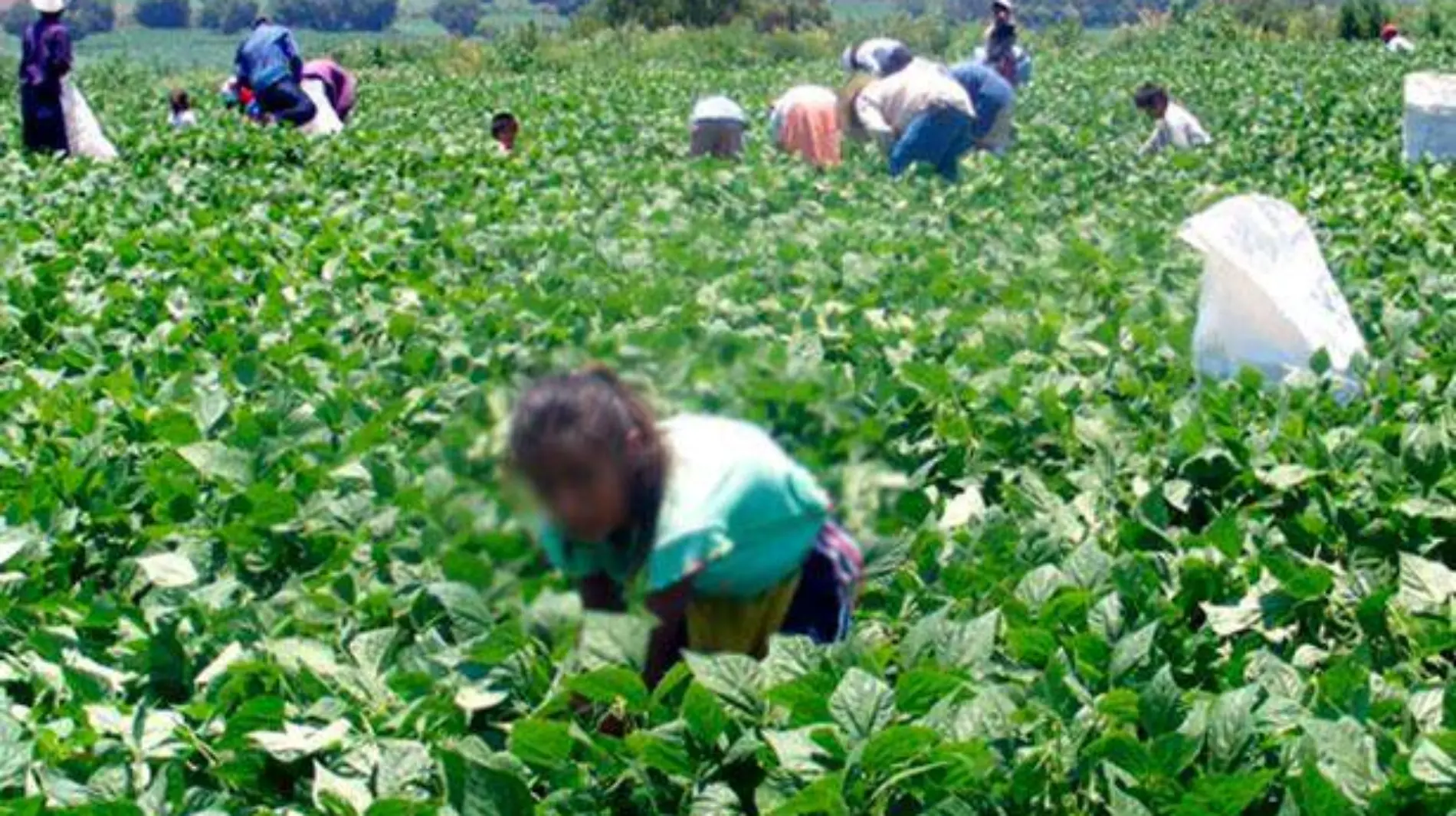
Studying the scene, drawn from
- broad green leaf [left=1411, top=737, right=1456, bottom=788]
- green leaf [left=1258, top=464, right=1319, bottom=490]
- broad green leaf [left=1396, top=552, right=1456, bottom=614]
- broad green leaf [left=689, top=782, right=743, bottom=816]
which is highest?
broad green leaf [left=1411, top=737, right=1456, bottom=788]

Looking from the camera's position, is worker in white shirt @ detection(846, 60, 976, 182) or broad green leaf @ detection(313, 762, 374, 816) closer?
broad green leaf @ detection(313, 762, 374, 816)

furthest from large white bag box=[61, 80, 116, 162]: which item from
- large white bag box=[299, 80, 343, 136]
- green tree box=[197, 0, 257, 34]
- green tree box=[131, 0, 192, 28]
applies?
green tree box=[131, 0, 192, 28]

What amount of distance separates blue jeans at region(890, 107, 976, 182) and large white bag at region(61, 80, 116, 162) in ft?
15.6

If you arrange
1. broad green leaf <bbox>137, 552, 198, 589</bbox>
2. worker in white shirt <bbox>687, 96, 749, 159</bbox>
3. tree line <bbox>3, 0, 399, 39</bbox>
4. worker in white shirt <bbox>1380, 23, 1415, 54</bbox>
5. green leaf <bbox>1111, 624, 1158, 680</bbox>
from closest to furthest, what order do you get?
green leaf <bbox>1111, 624, 1158, 680</bbox>
broad green leaf <bbox>137, 552, 198, 589</bbox>
worker in white shirt <bbox>687, 96, 749, 159</bbox>
worker in white shirt <bbox>1380, 23, 1415, 54</bbox>
tree line <bbox>3, 0, 399, 39</bbox>

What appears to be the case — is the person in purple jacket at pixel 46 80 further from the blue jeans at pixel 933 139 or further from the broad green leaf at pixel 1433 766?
the broad green leaf at pixel 1433 766

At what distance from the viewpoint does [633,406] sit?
110 inches

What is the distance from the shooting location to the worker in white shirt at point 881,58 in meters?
11.7

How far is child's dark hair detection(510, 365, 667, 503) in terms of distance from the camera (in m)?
2.70

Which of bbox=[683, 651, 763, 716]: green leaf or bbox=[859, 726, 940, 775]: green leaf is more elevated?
bbox=[859, 726, 940, 775]: green leaf

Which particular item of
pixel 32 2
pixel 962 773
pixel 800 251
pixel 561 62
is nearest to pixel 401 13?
pixel 561 62

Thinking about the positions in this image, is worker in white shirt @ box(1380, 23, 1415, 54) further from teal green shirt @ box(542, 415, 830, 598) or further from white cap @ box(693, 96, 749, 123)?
teal green shirt @ box(542, 415, 830, 598)

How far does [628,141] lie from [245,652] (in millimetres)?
10635

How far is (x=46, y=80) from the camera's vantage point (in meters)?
12.8

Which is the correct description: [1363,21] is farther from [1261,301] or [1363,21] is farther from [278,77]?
A: [1261,301]
